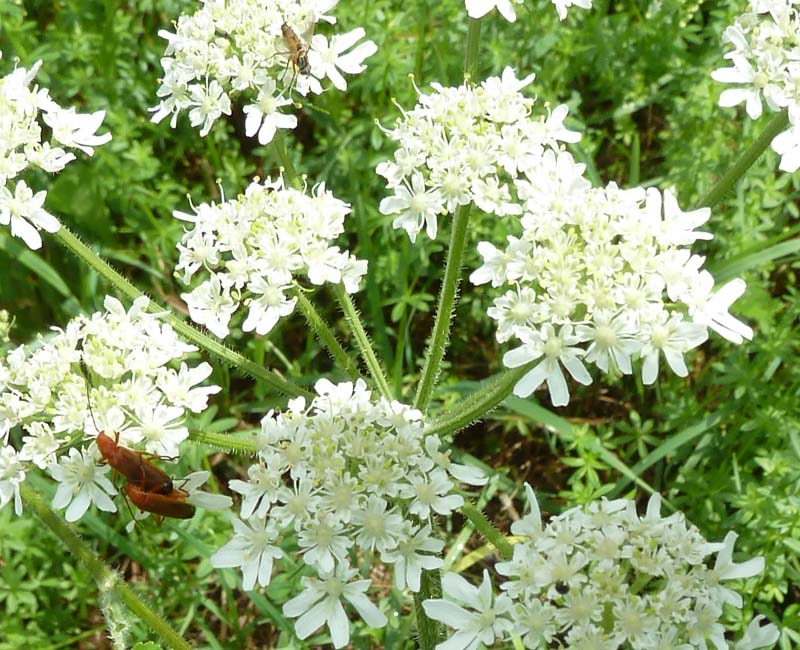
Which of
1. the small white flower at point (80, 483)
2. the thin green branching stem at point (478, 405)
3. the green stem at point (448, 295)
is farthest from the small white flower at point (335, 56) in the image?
the small white flower at point (80, 483)

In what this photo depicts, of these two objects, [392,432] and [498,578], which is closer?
[392,432]

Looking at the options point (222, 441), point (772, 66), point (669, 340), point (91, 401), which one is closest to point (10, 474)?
point (91, 401)

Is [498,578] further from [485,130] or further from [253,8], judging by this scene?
[253,8]

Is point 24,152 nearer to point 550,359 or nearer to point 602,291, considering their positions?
point 550,359

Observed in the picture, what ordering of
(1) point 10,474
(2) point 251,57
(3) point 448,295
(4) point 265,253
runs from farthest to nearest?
1. (2) point 251,57
2. (3) point 448,295
3. (4) point 265,253
4. (1) point 10,474

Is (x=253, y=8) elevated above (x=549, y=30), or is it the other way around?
(x=253, y=8)

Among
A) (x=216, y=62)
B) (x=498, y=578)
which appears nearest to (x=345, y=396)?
(x=216, y=62)

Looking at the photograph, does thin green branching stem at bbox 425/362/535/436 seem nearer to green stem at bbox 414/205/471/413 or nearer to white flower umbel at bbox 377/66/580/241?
green stem at bbox 414/205/471/413

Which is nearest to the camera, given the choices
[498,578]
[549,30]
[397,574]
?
[397,574]
